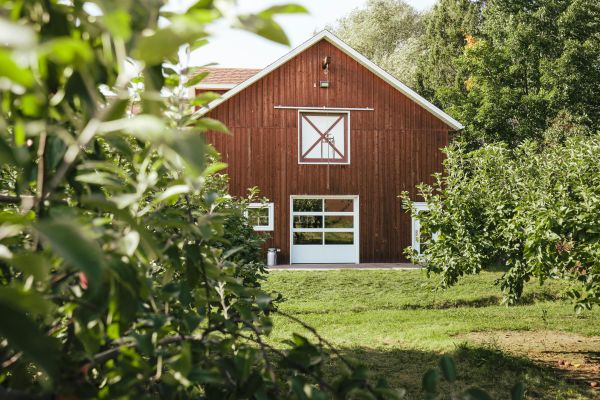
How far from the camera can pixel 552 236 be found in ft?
18.4

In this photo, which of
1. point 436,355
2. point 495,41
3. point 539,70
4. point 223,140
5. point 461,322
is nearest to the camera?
point 436,355

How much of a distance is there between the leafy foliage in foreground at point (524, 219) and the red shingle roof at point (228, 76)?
502 inches

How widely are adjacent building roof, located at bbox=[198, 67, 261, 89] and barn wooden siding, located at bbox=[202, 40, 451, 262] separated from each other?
5.54ft

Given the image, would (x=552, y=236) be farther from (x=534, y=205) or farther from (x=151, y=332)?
(x=151, y=332)

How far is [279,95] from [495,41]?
1117 centimetres

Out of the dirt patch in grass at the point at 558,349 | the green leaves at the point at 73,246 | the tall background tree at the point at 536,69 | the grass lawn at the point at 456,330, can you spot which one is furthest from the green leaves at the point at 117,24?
the tall background tree at the point at 536,69

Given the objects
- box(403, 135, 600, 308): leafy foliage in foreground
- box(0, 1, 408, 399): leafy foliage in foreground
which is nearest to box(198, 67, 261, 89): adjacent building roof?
box(403, 135, 600, 308): leafy foliage in foreground

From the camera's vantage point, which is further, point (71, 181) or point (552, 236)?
point (552, 236)

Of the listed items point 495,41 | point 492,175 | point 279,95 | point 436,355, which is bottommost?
point 436,355

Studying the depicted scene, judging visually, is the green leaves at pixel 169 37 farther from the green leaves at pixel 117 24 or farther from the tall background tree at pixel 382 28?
the tall background tree at pixel 382 28

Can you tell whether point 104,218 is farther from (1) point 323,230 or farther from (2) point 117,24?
(1) point 323,230

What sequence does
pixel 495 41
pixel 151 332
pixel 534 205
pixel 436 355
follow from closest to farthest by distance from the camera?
pixel 151 332 < pixel 534 205 < pixel 436 355 < pixel 495 41

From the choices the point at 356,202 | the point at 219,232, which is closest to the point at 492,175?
the point at 219,232

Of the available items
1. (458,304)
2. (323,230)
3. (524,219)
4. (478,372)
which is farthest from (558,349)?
(323,230)
